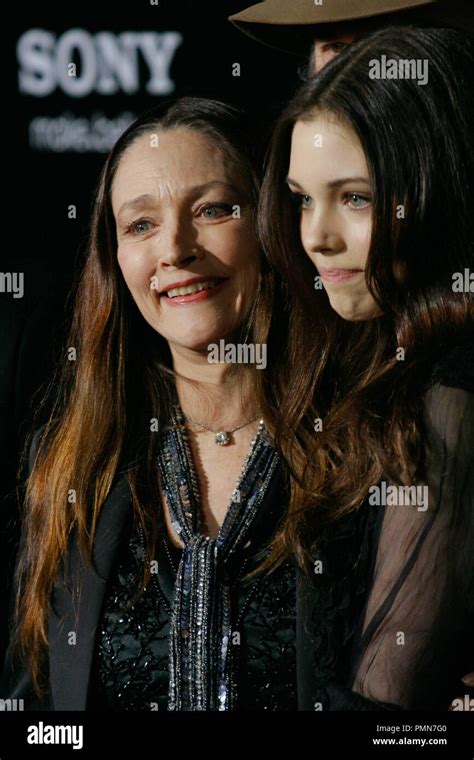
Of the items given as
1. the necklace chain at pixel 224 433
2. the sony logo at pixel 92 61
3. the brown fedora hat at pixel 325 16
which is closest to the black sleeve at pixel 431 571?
the necklace chain at pixel 224 433

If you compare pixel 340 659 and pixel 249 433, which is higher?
pixel 249 433

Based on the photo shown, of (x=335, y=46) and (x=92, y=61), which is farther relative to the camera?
(x=92, y=61)

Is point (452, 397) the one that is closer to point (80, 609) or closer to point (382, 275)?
point (382, 275)

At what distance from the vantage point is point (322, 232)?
6.16 feet

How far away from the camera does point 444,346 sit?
5.97ft

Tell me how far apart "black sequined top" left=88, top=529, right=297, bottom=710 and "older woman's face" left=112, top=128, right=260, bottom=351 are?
367mm

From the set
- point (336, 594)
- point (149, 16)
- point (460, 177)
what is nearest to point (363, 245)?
point (460, 177)

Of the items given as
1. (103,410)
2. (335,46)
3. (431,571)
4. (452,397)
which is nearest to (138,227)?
(103,410)

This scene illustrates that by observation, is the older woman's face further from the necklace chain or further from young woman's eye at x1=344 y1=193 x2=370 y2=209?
young woman's eye at x1=344 y1=193 x2=370 y2=209

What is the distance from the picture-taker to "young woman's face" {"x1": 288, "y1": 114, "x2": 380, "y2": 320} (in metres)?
1.80

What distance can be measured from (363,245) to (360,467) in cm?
33

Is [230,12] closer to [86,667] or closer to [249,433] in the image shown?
[249,433]

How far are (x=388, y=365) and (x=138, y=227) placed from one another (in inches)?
18.7

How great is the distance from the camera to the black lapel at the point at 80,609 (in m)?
2.02
